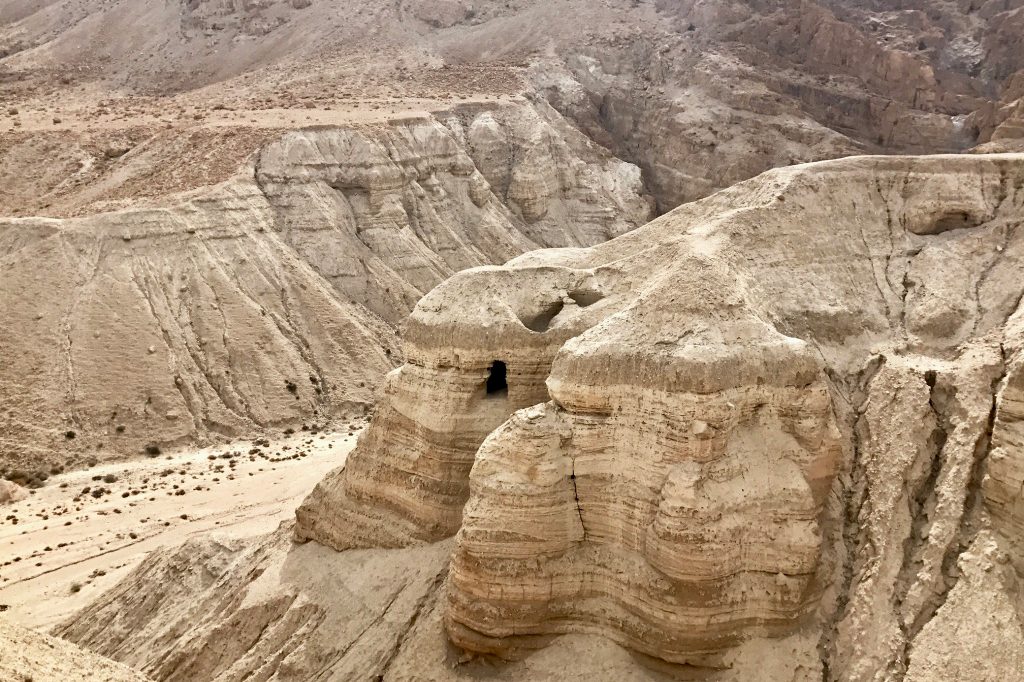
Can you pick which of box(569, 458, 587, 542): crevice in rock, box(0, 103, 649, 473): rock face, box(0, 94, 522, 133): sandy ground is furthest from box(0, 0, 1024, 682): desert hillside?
box(0, 94, 522, 133): sandy ground

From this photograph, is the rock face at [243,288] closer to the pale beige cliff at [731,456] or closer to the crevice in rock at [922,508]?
the pale beige cliff at [731,456]

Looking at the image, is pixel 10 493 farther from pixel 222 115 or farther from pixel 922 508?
pixel 222 115

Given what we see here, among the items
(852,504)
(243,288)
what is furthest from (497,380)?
(243,288)

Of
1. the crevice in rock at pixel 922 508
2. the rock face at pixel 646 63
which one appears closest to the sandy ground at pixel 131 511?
the crevice in rock at pixel 922 508

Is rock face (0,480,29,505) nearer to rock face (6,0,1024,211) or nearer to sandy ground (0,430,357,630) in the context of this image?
sandy ground (0,430,357,630)

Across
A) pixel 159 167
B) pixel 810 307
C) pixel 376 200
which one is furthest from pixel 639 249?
pixel 159 167
